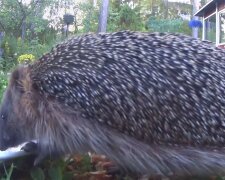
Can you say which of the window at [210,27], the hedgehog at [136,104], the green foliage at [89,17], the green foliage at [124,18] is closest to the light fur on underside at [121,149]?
the hedgehog at [136,104]

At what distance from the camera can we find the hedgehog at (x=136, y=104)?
254 centimetres

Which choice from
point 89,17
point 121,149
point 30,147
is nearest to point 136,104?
point 121,149

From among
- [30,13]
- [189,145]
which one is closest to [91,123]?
[189,145]

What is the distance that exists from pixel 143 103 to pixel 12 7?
13.6 m

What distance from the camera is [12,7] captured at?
15.6 meters

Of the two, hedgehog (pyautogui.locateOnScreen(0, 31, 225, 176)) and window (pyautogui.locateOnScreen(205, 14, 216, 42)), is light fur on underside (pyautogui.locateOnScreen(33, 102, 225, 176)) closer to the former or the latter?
hedgehog (pyautogui.locateOnScreen(0, 31, 225, 176))

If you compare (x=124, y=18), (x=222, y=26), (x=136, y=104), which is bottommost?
(x=136, y=104)

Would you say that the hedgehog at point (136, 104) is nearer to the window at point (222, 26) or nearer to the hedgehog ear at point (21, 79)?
the hedgehog ear at point (21, 79)

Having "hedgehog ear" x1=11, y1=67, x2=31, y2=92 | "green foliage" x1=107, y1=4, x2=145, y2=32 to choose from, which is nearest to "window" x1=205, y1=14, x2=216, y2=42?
"green foliage" x1=107, y1=4, x2=145, y2=32

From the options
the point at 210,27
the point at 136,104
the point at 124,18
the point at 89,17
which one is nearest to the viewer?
the point at 136,104

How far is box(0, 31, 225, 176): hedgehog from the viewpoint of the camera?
2539mm

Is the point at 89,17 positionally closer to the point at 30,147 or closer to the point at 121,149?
the point at 30,147

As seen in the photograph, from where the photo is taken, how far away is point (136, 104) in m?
2.53

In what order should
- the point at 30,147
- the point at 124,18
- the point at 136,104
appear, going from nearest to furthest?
1. the point at 136,104
2. the point at 30,147
3. the point at 124,18
